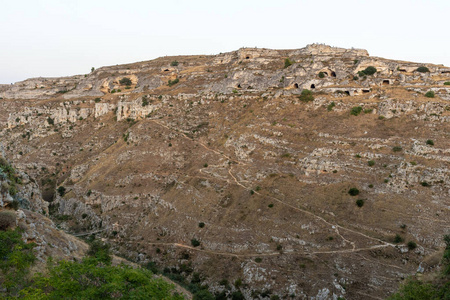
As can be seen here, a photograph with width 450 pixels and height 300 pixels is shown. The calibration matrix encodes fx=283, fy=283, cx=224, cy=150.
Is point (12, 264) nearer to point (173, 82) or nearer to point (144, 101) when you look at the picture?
point (144, 101)

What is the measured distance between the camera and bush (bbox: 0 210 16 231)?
19758 mm

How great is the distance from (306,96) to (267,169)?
66.6 ft

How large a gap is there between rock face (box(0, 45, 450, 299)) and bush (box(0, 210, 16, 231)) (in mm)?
23693

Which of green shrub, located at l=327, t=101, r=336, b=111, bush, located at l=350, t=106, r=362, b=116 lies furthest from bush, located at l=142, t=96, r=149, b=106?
bush, located at l=350, t=106, r=362, b=116

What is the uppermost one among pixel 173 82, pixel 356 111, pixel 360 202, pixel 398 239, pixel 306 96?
pixel 173 82

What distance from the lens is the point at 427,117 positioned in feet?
148

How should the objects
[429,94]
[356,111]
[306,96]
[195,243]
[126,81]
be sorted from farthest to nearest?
[126,81]
[306,96]
[356,111]
[429,94]
[195,243]

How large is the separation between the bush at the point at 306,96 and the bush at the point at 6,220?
5176 centimetres

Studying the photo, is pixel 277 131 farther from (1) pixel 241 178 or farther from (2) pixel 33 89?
A: (2) pixel 33 89

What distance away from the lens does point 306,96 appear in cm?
5853

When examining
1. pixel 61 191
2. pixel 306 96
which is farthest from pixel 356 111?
pixel 61 191

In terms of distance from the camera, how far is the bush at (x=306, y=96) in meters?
58.0

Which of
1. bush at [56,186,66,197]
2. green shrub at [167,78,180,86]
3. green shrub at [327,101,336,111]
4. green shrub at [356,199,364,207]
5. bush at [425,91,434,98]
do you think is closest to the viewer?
green shrub at [356,199,364,207]

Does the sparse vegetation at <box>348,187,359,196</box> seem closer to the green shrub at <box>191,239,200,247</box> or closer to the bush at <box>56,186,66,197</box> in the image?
the green shrub at <box>191,239,200,247</box>
